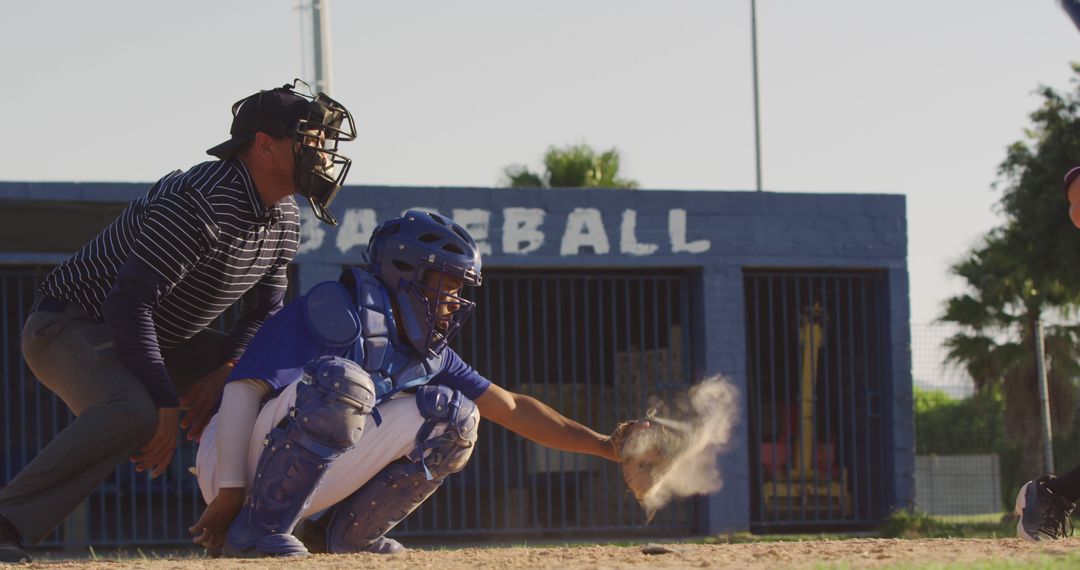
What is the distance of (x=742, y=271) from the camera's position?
45.6ft

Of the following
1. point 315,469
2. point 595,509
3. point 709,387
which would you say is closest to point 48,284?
point 315,469

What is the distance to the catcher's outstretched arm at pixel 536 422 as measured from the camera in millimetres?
5777

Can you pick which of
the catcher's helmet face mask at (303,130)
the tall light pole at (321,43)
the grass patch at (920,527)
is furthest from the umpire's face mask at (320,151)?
the tall light pole at (321,43)

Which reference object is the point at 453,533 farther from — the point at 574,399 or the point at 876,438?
the point at 876,438

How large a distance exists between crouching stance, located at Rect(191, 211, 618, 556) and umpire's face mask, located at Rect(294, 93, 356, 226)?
26 cm

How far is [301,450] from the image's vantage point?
4.95 meters

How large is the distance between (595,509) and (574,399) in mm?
1190

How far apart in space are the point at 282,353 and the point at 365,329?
1.00ft

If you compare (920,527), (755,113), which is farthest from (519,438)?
(755,113)

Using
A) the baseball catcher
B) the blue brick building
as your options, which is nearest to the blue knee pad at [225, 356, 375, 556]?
the baseball catcher

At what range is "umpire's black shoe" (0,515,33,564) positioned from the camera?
4879mm

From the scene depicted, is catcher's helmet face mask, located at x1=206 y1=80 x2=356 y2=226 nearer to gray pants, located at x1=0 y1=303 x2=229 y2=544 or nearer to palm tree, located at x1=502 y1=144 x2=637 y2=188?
gray pants, located at x1=0 y1=303 x2=229 y2=544

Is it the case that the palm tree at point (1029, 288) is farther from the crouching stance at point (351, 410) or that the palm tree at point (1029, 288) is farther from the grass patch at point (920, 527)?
the crouching stance at point (351, 410)

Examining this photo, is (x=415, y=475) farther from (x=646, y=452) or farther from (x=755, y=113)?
(x=755, y=113)
